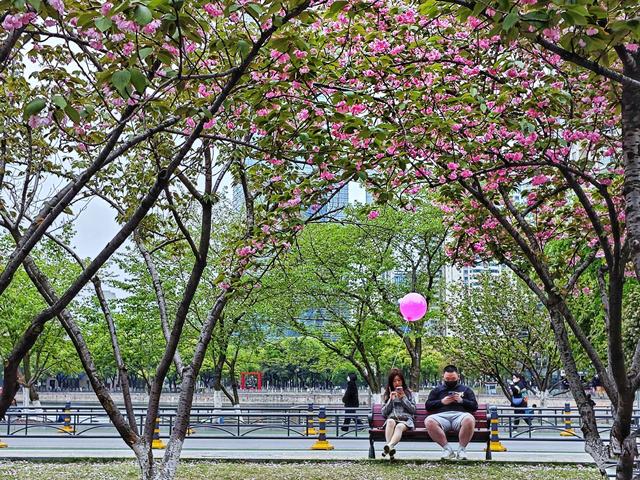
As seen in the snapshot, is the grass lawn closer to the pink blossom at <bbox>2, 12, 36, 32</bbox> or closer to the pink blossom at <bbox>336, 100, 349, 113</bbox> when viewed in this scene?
the pink blossom at <bbox>336, 100, 349, 113</bbox>

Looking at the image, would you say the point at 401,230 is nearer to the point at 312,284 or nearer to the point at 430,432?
the point at 312,284

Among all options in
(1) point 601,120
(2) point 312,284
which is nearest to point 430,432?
(1) point 601,120

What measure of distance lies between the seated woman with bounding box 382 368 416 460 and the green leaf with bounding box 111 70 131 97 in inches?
322

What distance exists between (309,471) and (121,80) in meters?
7.94

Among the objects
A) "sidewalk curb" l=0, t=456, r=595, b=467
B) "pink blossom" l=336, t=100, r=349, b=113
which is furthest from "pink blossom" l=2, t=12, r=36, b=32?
"sidewalk curb" l=0, t=456, r=595, b=467

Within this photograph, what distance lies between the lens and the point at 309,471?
1010 cm

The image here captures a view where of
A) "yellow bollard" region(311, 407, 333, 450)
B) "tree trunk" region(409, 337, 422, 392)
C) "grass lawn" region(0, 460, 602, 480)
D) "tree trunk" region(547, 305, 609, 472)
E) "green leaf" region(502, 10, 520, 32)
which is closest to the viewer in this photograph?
"green leaf" region(502, 10, 520, 32)

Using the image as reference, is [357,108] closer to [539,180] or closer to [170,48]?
[170,48]

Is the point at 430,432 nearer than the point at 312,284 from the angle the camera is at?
Yes

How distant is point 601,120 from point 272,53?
362cm

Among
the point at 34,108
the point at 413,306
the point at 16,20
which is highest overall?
the point at 16,20

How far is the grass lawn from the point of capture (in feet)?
31.3

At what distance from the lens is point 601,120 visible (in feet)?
23.5

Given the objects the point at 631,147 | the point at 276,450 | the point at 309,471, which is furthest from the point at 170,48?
the point at 276,450
